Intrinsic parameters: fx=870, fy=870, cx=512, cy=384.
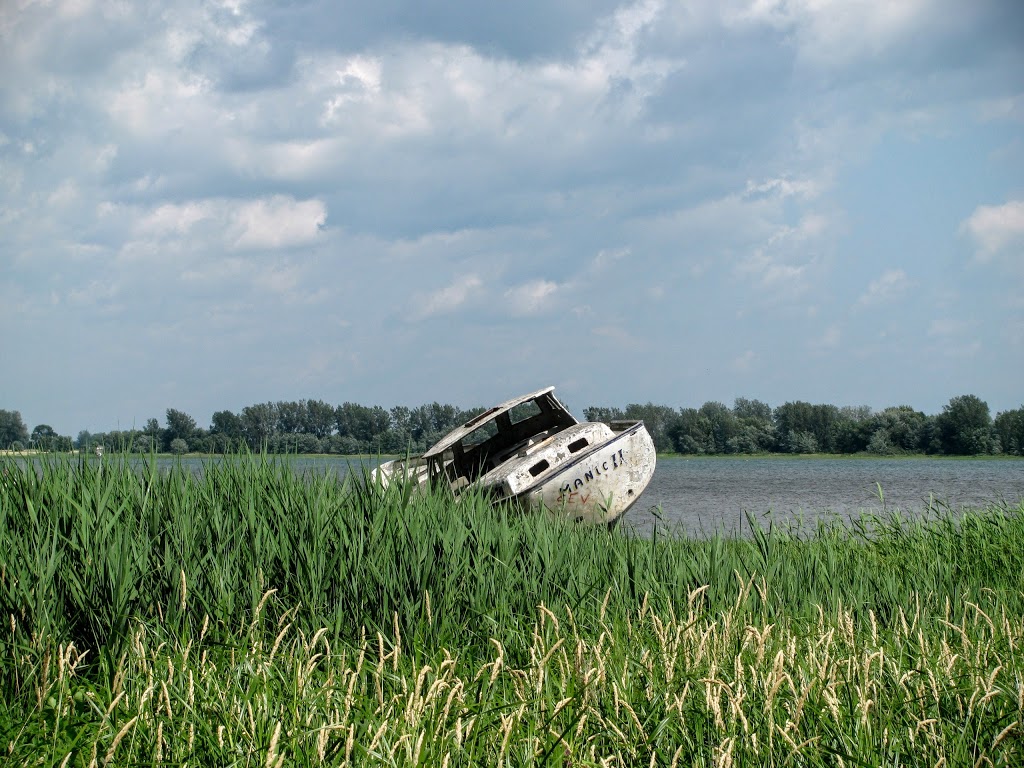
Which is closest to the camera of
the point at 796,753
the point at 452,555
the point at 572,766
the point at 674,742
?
the point at 572,766

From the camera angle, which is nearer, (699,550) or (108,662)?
(108,662)

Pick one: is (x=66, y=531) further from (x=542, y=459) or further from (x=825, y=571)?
(x=542, y=459)

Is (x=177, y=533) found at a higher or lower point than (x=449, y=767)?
higher

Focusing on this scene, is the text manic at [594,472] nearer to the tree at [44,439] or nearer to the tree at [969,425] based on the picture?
the tree at [44,439]

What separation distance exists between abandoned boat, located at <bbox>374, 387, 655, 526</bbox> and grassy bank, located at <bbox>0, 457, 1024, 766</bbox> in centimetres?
548

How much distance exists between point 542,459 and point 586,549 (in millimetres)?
7069

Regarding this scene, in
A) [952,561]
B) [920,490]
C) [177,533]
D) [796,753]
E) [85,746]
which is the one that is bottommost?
[920,490]

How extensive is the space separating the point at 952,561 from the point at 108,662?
901 cm

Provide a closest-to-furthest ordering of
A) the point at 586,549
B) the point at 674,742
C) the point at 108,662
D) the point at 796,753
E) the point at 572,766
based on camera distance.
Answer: the point at 572,766
the point at 796,753
the point at 674,742
the point at 108,662
the point at 586,549

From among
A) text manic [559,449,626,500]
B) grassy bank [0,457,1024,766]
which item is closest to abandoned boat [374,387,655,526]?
text manic [559,449,626,500]

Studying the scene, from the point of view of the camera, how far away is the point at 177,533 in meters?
5.59


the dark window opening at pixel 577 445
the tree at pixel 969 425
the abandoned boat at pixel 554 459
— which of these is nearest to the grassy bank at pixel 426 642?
the abandoned boat at pixel 554 459

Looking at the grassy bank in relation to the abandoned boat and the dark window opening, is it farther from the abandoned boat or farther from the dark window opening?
the dark window opening

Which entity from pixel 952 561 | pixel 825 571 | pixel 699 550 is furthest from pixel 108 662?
pixel 952 561
